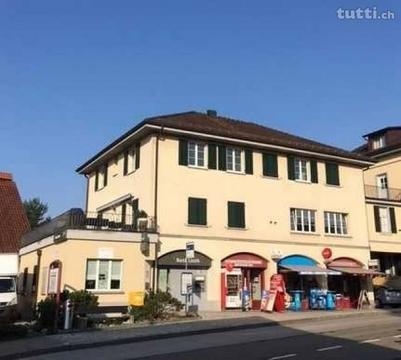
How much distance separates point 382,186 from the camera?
150 feet

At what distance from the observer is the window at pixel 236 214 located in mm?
29645

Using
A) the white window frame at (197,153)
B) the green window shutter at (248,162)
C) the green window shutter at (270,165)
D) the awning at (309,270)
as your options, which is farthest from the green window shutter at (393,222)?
the white window frame at (197,153)

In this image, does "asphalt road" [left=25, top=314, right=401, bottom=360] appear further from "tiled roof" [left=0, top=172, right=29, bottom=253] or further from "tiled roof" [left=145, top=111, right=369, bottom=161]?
"tiled roof" [left=0, top=172, right=29, bottom=253]

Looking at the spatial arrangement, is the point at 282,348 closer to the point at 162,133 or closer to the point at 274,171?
the point at 162,133

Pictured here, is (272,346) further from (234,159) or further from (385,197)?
(385,197)

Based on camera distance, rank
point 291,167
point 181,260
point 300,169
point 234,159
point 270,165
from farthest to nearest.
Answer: point 300,169, point 291,167, point 270,165, point 234,159, point 181,260

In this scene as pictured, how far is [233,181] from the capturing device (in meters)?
30.2

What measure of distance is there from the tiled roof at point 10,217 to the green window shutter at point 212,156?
59.4 feet

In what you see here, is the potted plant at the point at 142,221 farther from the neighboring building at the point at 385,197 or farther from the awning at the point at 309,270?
the neighboring building at the point at 385,197

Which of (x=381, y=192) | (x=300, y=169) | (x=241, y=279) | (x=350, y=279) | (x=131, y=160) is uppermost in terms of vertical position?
(x=381, y=192)

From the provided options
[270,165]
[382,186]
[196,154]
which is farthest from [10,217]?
[382,186]

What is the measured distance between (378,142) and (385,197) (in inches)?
280

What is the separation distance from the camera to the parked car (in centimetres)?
3228

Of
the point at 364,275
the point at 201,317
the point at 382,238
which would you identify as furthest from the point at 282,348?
the point at 382,238
